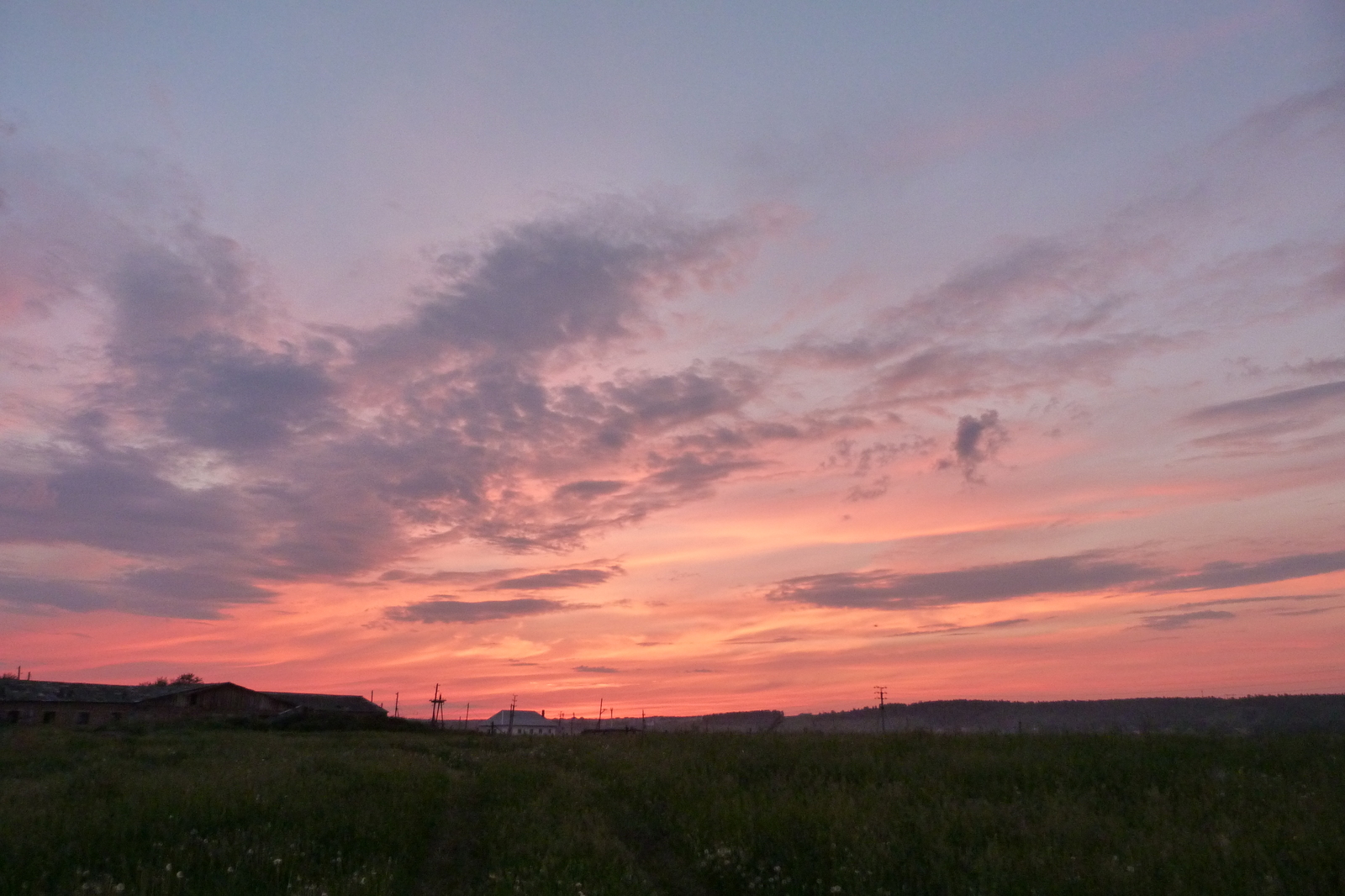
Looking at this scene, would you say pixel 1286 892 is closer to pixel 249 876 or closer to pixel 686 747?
pixel 249 876

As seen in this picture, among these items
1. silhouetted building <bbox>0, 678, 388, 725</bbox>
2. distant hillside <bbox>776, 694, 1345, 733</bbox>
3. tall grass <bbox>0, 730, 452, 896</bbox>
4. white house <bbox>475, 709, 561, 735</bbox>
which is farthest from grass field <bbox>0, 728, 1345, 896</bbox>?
white house <bbox>475, 709, 561, 735</bbox>

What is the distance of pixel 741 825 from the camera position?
13641 mm

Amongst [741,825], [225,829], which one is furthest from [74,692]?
[741,825]

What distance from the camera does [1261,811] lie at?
38.7 feet

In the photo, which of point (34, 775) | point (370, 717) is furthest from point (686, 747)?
point (370, 717)

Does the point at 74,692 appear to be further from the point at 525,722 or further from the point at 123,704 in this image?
the point at 525,722

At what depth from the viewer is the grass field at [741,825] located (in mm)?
10125

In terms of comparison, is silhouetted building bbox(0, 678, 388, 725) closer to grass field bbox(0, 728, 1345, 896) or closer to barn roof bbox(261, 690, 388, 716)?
barn roof bbox(261, 690, 388, 716)

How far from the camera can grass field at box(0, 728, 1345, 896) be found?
10125 mm

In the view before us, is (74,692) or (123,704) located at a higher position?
(74,692)

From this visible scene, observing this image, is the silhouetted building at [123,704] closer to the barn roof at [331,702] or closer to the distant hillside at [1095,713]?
the barn roof at [331,702]

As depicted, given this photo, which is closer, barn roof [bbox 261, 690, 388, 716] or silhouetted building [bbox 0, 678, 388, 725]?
silhouetted building [bbox 0, 678, 388, 725]

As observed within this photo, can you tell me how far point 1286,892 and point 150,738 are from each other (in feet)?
156

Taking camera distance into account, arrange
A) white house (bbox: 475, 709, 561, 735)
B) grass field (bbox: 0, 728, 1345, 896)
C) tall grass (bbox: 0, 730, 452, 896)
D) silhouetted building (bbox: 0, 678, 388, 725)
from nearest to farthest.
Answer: grass field (bbox: 0, 728, 1345, 896) < tall grass (bbox: 0, 730, 452, 896) < silhouetted building (bbox: 0, 678, 388, 725) < white house (bbox: 475, 709, 561, 735)
